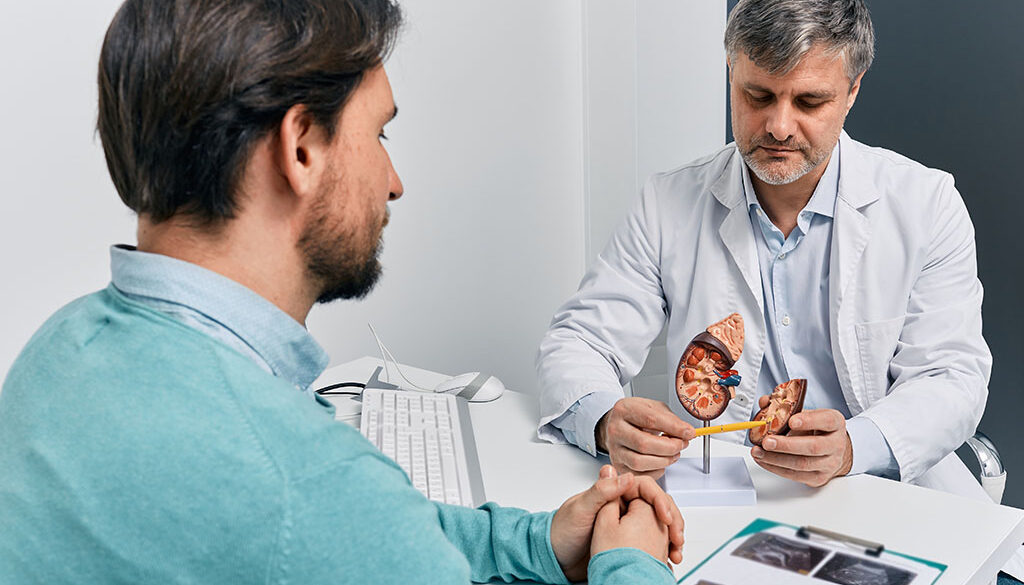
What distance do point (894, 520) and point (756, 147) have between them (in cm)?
86

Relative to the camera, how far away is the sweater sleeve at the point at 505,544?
3.92 ft

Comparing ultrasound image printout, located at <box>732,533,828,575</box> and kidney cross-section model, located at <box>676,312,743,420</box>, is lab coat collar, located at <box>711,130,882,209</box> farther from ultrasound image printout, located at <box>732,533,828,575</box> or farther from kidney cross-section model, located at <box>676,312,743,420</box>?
ultrasound image printout, located at <box>732,533,828,575</box>

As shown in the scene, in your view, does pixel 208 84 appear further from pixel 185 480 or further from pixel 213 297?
pixel 185 480

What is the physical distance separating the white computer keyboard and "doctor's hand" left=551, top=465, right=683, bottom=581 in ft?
0.84

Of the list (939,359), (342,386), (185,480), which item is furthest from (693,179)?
(185,480)

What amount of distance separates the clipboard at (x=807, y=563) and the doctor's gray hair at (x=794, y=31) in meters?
0.95

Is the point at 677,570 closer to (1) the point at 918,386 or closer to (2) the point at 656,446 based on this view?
(2) the point at 656,446

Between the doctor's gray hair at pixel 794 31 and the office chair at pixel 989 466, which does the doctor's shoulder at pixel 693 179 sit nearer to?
the doctor's gray hair at pixel 794 31

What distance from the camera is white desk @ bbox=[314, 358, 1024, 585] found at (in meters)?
1.29

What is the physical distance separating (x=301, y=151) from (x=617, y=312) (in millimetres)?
1207

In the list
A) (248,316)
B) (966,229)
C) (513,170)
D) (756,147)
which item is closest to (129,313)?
(248,316)

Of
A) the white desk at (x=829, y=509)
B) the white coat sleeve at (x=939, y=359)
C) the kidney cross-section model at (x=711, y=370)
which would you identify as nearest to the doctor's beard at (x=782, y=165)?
the white coat sleeve at (x=939, y=359)

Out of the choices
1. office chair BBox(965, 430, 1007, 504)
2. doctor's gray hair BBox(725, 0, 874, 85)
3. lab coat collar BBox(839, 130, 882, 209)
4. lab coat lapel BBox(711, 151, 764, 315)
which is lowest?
office chair BBox(965, 430, 1007, 504)

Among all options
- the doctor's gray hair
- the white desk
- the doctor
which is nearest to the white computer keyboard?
the white desk
